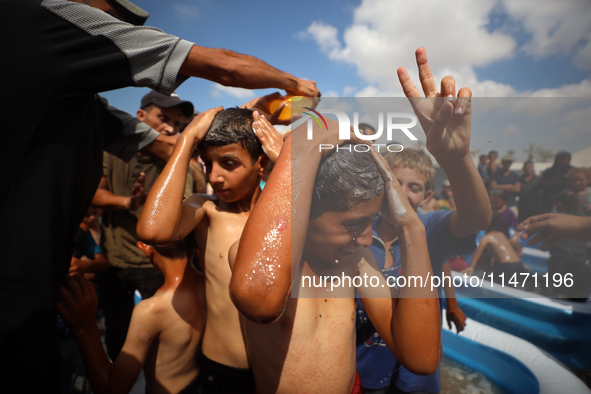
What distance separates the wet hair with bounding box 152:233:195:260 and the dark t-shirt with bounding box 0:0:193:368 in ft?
1.44

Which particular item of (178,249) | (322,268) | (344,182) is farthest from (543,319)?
(178,249)

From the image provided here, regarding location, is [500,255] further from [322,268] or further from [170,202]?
[170,202]

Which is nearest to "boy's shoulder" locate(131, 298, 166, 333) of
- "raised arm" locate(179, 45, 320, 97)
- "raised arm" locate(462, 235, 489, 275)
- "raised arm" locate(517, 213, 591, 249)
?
"raised arm" locate(179, 45, 320, 97)

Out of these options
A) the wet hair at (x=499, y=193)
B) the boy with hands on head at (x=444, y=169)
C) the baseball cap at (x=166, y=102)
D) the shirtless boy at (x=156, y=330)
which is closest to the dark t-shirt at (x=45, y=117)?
the shirtless boy at (x=156, y=330)

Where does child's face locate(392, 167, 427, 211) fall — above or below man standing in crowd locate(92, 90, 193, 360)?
above

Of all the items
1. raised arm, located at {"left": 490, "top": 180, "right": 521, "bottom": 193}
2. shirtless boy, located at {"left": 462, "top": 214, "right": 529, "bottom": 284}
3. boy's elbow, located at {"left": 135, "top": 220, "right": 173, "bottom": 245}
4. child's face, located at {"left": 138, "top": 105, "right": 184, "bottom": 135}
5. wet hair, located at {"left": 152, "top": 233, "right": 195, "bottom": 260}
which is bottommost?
wet hair, located at {"left": 152, "top": 233, "right": 195, "bottom": 260}

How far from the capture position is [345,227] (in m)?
1.10

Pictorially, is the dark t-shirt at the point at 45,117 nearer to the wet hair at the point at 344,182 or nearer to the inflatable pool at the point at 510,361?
the wet hair at the point at 344,182

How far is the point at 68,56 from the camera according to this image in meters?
1.15

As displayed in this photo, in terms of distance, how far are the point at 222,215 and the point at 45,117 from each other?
85 cm

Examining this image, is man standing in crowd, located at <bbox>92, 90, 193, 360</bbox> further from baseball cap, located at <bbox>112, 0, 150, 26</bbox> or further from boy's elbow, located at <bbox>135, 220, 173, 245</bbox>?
boy's elbow, located at <bbox>135, 220, 173, 245</bbox>

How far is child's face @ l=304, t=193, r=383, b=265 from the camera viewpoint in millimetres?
1100

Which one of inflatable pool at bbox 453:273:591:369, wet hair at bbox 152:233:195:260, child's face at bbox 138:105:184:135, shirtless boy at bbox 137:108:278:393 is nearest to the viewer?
shirtless boy at bbox 137:108:278:393

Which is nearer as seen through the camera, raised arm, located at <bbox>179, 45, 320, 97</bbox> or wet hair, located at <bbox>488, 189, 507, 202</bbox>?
wet hair, located at <bbox>488, 189, 507, 202</bbox>
